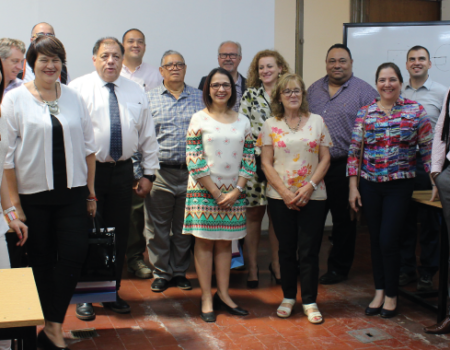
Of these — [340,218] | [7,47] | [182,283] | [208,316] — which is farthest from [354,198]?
[7,47]

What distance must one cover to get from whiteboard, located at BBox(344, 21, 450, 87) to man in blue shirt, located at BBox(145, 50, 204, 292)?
8.04 feet

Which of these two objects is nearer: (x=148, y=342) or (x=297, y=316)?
(x=148, y=342)

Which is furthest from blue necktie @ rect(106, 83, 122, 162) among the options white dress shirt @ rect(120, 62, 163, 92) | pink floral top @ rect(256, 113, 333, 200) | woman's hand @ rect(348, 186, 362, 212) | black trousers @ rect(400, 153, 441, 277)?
black trousers @ rect(400, 153, 441, 277)

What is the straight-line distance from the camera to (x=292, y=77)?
3.52 metres

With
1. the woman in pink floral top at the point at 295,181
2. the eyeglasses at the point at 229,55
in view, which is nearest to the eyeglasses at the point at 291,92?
the woman in pink floral top at the point at 295,181

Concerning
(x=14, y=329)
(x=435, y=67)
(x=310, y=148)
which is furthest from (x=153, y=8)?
(x=14, y=329)

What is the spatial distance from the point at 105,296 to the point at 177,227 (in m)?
1.06

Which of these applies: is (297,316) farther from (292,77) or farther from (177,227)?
(292,77)

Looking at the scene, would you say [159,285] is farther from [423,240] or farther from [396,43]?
[396,43]

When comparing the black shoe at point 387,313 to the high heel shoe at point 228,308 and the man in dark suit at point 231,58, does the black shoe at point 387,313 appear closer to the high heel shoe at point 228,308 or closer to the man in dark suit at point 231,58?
the high heel shoe at point 228,308

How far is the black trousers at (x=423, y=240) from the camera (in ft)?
13.4

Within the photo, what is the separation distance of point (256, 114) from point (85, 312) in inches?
73.7

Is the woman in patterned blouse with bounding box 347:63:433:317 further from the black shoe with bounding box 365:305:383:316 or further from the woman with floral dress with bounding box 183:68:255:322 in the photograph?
the woman with floral dress with bounding box 183:68:255:322

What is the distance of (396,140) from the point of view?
340 cm
